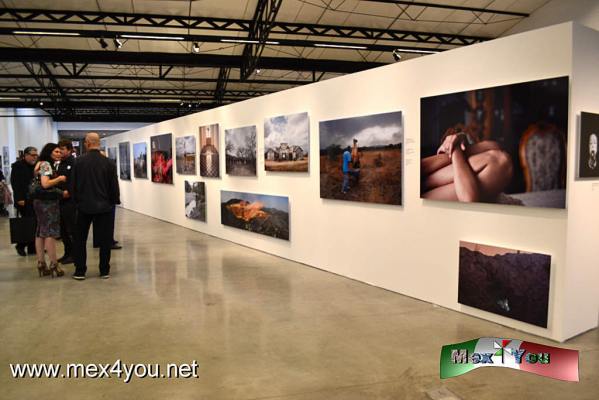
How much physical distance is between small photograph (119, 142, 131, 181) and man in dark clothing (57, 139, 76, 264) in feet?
32.0

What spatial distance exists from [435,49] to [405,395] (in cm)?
1143

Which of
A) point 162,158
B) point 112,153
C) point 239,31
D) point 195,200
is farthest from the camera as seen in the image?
point 112,153

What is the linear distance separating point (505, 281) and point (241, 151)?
5957mm

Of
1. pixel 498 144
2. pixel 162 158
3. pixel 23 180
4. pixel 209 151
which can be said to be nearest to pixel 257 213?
pixel 209 151

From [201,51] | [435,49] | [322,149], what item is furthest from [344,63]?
[322,149]

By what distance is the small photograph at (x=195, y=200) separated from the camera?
11039 mm

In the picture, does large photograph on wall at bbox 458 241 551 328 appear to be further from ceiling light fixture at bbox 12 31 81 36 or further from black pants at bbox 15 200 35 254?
ceiling light fixture at bbox 12 31 81 36

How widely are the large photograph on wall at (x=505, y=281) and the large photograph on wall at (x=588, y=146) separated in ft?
2.73

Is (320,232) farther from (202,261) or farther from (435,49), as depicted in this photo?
(435,49)

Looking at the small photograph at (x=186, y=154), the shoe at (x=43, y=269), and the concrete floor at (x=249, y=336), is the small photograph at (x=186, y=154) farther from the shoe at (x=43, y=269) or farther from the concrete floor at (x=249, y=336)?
the shoe at (x=43, y=269)

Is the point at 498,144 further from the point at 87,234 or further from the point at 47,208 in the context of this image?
the point at 47,208

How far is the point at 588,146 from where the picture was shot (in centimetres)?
403

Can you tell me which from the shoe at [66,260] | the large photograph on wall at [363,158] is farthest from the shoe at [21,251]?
the large photograph on wall at [363,158]

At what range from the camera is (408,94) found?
5441 mm
